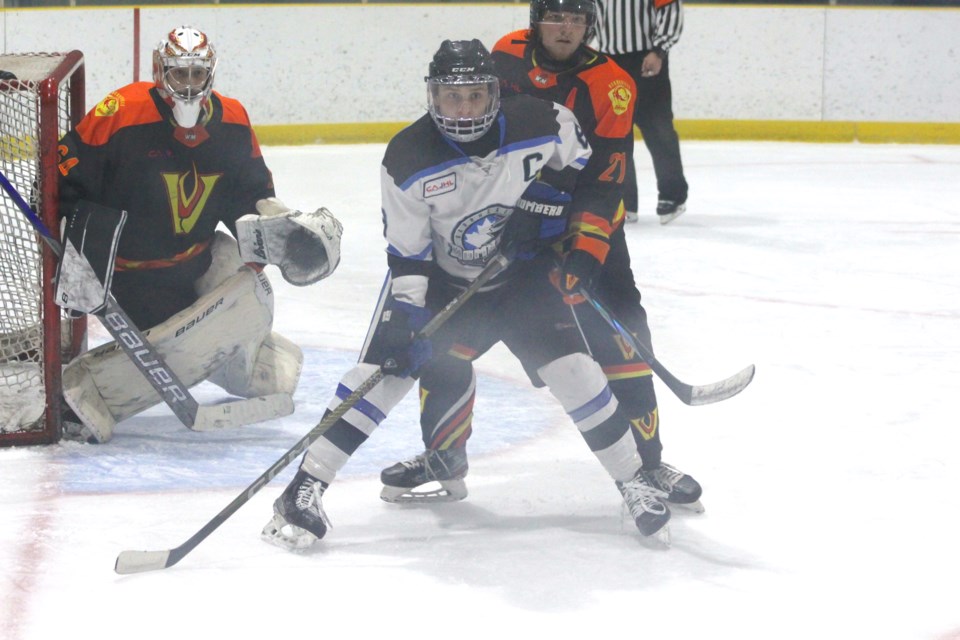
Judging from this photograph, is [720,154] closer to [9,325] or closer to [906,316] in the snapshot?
[906,316]

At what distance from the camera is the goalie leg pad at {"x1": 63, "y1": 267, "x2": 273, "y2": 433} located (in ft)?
8.87

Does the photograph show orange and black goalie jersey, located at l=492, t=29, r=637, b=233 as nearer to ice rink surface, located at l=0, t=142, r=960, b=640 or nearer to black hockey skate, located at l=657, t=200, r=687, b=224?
ice rink surface, located at l=0, t=142, r=960, b=640

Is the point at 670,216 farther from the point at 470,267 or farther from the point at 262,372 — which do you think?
the point at 470,267

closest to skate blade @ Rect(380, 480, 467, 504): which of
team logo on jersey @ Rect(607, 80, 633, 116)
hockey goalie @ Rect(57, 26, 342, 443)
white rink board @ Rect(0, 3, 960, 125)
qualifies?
hockey goalie @ Rect(57, 26, 342, 443)

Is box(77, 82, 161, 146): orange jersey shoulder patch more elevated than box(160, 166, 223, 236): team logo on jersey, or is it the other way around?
box(77, 82, 161, 146): orange jersey shoulder patch

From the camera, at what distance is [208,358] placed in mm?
2777

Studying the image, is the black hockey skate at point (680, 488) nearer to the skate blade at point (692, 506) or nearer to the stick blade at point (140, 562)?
the skate blade at point (692, 506)

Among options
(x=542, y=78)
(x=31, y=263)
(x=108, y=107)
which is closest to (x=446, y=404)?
(x=542, y=78)

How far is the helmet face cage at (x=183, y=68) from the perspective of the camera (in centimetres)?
260

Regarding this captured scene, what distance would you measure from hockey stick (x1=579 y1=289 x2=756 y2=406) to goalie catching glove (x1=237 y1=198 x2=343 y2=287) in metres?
0.59

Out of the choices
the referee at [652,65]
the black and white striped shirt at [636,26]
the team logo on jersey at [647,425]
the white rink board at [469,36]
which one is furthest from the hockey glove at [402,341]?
the white rink board at [469,36]

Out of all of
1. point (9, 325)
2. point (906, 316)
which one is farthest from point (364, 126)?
point (9, 325)

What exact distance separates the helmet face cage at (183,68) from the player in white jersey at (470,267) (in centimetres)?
67

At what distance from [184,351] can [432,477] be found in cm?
66
